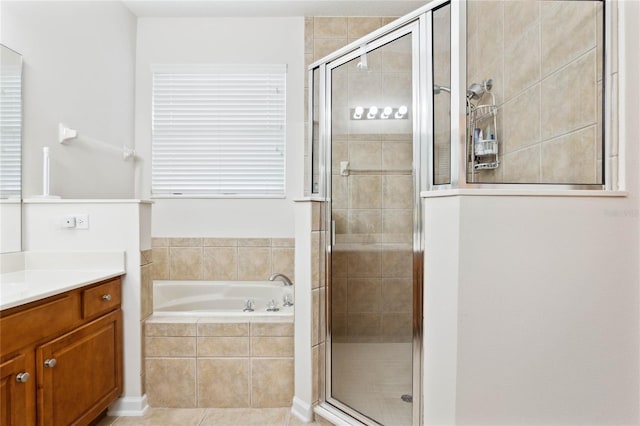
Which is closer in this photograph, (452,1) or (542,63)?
(452,1)

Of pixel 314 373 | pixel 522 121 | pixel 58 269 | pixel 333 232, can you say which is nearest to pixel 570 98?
pixel 522 121

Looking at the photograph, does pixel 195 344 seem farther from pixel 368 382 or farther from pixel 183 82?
pixel 183 82

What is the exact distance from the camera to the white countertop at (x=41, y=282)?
123 cm

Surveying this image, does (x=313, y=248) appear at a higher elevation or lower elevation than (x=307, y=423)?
higher

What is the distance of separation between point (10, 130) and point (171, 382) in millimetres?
1562

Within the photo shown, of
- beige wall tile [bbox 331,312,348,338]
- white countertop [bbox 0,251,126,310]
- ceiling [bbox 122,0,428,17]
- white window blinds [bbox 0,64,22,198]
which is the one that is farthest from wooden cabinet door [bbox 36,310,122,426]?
ceiling [bbox 122,0,428,17]

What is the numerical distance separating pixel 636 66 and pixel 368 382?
1632 millimetres

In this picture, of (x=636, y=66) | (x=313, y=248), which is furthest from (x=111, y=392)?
(x=636, y=66)

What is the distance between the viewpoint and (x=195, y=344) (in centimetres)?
191

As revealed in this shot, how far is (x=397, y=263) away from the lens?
5.20 feet

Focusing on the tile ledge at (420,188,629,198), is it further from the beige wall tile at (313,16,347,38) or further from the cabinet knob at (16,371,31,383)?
the beige wall tile at (313,16,347,38)

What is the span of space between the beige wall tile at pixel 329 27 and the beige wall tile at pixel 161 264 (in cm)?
219

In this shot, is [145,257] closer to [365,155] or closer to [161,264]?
[161,264]

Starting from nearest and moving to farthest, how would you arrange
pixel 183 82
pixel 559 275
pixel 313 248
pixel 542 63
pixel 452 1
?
pixel 559 275 < pixel 452 1 < pixel 542 63 < pixel 313 248 < pixel 183 82
